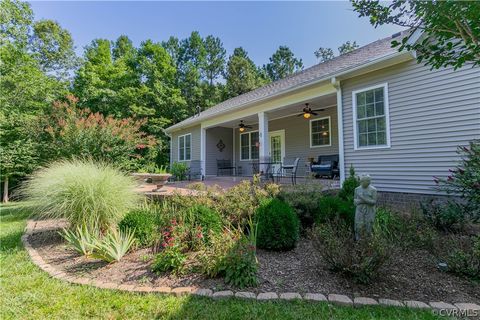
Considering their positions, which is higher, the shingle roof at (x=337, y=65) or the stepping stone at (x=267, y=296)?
the shingle roof at (x=337, y=65)

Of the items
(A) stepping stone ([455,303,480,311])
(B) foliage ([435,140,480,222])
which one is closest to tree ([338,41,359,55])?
(B) foliage ([435,140,480,222])

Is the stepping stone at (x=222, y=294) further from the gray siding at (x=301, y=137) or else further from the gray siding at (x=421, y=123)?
Answer: the gray siding at (x=301, y=137)

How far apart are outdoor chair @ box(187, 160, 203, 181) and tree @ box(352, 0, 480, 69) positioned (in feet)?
34.1

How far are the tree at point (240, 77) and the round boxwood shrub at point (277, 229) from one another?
2218 centimetres

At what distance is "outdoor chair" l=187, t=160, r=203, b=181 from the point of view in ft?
40.5

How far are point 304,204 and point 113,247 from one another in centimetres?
310

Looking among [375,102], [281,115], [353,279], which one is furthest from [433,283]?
[281,115]

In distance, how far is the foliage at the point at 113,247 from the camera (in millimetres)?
3268

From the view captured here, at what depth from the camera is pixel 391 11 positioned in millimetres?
2537

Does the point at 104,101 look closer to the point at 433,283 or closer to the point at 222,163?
the point at 222,163

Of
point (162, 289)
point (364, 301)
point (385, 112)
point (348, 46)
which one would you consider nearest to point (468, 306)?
point (364, 301)

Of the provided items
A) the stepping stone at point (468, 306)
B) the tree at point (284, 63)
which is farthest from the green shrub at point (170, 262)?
the tree at point (284, 63)

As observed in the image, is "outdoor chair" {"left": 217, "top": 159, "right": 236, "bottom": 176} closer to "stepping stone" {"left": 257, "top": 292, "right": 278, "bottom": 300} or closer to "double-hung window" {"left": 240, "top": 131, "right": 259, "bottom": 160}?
"double-hung window" {"left": 240, "top": 131, "right": 259, "bottom": 160}

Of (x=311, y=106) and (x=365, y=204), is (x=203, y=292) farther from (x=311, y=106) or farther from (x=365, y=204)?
(x=311, y=106)
